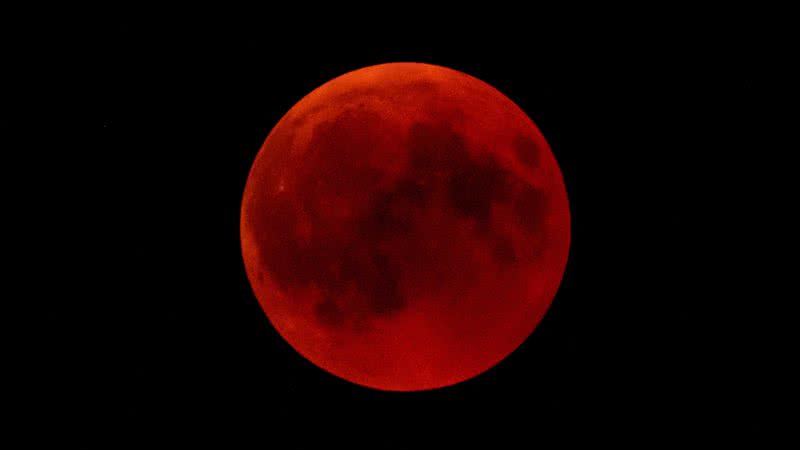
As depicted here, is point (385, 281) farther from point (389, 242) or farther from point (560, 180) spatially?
point (560, 180)

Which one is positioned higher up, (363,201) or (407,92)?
(407,92)

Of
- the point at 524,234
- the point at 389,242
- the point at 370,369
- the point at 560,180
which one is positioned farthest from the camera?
the point at 560,180

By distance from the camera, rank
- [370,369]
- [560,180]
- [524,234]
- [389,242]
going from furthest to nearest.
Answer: [560,180], [370,369], [524,234], [389,242]

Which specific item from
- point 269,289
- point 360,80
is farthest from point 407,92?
point 269,289

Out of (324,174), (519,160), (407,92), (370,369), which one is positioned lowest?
(370,369)

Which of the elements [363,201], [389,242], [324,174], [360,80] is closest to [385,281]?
[389,242]

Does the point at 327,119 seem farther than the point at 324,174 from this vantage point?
Yes
